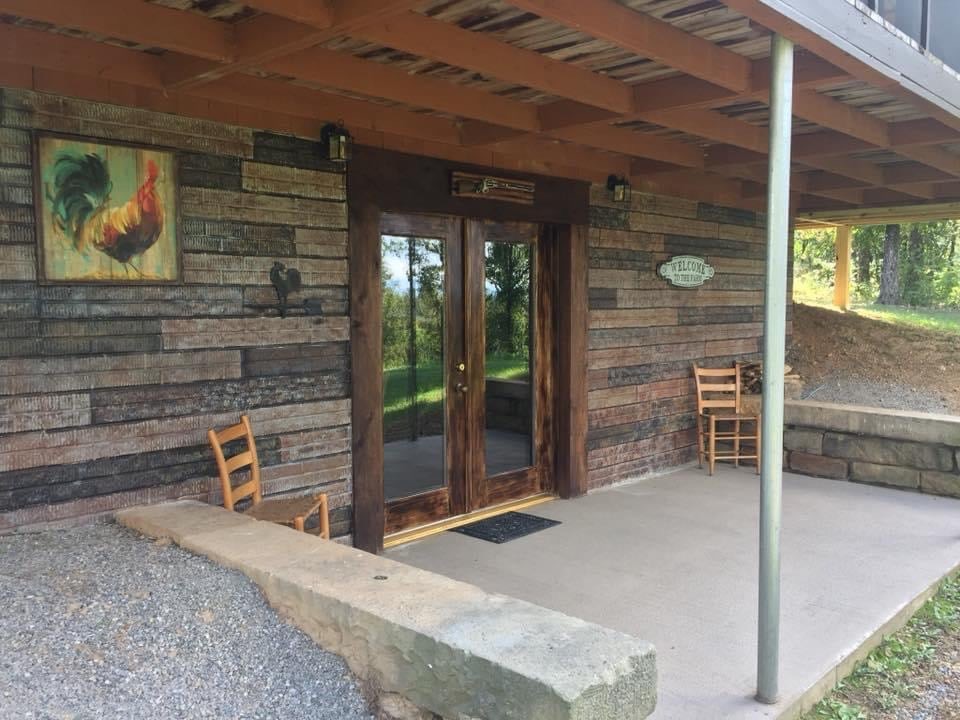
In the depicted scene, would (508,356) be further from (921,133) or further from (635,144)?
(921,133)

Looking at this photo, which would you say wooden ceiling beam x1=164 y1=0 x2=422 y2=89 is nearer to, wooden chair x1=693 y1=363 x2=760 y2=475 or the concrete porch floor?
the concrete porch floor

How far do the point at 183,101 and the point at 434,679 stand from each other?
260 centimetres

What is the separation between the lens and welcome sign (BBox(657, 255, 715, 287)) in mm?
5886

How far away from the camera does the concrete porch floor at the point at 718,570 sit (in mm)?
2801

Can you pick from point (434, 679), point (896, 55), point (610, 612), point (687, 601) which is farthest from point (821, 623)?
point (896, 55)

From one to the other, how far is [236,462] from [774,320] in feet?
7.34

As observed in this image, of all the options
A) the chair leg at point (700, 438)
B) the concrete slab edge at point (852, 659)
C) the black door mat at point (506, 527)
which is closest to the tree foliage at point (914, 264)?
the chair leg at point (700, 438)

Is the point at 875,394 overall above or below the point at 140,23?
below

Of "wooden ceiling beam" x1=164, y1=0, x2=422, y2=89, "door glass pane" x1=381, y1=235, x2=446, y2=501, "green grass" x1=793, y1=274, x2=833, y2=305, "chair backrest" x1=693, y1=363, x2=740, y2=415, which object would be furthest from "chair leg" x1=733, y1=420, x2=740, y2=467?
"green grass" x1=793, y1=274, x2=833, y2=305

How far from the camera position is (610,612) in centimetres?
333

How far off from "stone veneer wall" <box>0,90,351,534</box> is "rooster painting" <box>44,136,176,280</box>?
0.07 metres

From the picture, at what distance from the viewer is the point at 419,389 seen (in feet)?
14.6

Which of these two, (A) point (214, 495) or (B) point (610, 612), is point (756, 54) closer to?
(B) point (610, 612)

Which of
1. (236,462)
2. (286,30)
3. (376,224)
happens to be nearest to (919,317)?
(376,224)
